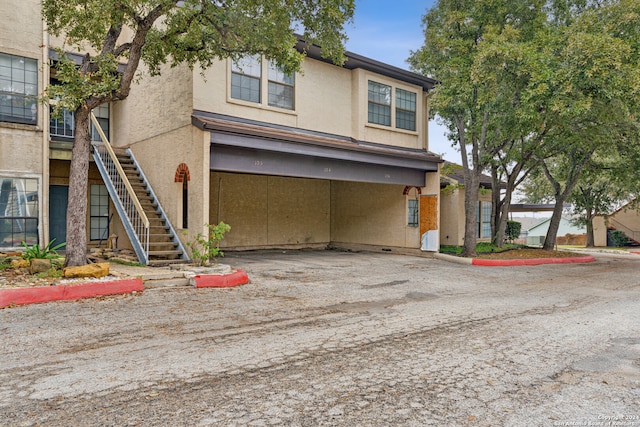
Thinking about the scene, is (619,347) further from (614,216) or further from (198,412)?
(614,216)

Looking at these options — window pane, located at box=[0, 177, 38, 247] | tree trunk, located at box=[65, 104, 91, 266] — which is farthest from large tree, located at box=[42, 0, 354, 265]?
window pane, located at box=[0, 177, 38, 247]

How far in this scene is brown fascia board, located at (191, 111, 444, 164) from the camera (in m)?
11.3

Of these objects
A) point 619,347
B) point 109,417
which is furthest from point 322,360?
point 619,347

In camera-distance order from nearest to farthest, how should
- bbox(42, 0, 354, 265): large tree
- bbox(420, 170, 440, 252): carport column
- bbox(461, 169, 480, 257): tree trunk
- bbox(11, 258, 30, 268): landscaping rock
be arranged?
bbox(42, 0, 354, 265): large tree
bbox(11, 258, 30, 268): landscaping rock
bbox(461, 169, 480, 257): tree trunk
bbox(420, 170, 440, 252): carport column

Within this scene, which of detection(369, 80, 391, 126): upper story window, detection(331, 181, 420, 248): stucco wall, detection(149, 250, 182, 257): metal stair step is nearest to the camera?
detection(149, 250, 182, 257): metal stair step

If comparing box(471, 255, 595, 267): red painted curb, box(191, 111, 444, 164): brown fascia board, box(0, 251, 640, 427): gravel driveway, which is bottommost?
box(0, 251, 640, 427): gravel driveway

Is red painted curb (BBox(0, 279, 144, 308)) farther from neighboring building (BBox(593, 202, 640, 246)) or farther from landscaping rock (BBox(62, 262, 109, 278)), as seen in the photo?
neighboring building (BBox(593, 202, 640, 246))

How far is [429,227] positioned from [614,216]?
74.8 ft

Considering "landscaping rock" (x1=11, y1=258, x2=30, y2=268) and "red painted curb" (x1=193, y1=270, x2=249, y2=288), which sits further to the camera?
"landscaping rock" (x1=11, y1=258, x2=30, y2=268)

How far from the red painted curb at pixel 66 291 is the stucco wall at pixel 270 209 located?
8.53 meters

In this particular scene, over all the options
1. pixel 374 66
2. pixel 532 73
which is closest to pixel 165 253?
pixel 374 66

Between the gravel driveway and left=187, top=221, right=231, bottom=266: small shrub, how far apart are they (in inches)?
64.7

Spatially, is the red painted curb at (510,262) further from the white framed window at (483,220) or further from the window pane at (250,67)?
the window pane at (250,67)

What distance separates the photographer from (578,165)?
19.2 m
